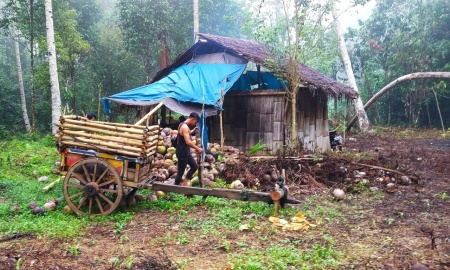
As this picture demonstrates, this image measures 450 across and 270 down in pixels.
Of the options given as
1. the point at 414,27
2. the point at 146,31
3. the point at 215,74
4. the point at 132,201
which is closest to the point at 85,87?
the point at 146,31

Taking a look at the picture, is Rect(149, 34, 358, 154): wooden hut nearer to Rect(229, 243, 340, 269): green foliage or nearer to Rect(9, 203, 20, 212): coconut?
Rect(229, 243, 340, 269): green foliage

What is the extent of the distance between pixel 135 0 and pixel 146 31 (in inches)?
70.9

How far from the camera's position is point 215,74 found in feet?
36.3

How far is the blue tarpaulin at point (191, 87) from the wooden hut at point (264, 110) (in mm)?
759

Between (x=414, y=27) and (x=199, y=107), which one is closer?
(x=199, y=107)

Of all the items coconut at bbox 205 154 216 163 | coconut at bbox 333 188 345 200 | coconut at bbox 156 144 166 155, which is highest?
coconut at bbox 156 144 166 155

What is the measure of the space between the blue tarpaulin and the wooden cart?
3.78 metres

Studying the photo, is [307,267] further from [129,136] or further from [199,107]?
[199,107]

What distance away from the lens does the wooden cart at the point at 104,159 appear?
5508mm

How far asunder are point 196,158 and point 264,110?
3441 millimetres

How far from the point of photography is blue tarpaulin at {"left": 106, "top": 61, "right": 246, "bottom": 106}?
9688 mm

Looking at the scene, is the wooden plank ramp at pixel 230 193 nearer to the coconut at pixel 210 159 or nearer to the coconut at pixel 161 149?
the coconut at pixel 210 159

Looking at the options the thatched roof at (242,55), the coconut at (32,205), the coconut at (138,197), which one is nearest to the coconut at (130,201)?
the coconut at (138,197)

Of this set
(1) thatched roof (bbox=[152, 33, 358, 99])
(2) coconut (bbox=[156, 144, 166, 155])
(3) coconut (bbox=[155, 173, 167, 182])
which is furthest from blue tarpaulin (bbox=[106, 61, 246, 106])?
(3) coconut (bbox=[155, 173, 167, 182])
